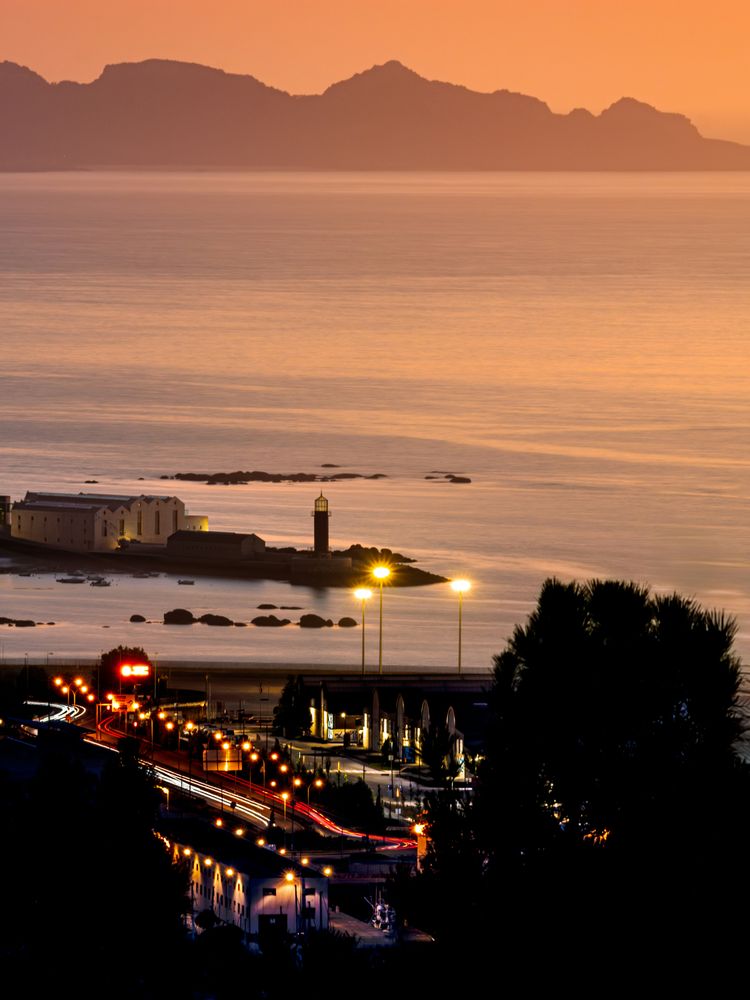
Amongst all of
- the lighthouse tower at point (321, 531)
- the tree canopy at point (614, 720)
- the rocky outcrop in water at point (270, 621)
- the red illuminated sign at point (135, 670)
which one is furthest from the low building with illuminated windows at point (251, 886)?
the lighthouse tower at point (321, 531)

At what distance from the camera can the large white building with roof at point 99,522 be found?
49594 mm

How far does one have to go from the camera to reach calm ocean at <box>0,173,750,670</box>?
144 feet

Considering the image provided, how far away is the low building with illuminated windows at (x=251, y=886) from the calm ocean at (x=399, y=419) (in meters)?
15.0

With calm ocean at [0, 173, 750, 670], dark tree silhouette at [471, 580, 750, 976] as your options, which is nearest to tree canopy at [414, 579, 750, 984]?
dark tree silhouette at [471, 580, 750, 976]

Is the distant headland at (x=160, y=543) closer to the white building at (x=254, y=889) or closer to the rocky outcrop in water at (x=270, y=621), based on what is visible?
the rocky outcrop in water at (x=270, y=621)

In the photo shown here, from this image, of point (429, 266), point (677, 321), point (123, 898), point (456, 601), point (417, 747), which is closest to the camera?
point (123, 898)

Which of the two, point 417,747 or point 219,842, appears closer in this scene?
point 219,842

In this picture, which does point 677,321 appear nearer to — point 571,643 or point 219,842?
point 219,842

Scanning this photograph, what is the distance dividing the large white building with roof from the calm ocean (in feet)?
4.29

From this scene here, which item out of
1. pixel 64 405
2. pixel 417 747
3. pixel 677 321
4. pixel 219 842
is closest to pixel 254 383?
pixel 64 405

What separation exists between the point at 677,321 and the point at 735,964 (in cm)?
8409

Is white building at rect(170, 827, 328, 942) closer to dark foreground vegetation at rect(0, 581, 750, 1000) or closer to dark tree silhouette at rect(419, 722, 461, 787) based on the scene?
dark tree silhouette at rect(419, 722, 461, 787)

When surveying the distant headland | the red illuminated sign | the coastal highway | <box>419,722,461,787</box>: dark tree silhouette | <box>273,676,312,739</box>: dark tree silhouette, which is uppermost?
the distant headland

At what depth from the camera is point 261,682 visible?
33.1m
